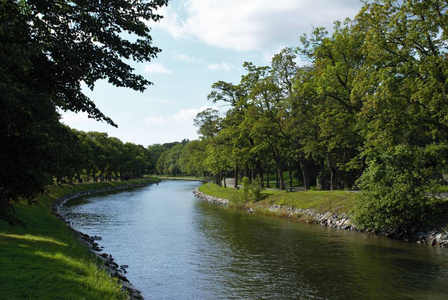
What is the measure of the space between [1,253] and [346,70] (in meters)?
31.5

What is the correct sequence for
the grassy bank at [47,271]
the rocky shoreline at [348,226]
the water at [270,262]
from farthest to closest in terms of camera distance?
the rocky shoreline at [348,226] < the water at [270,262] < the grassy bank at [47,271]

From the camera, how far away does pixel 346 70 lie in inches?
1350

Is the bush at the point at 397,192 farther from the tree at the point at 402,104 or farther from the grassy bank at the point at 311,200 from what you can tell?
the grassy bank at the point at 311,200

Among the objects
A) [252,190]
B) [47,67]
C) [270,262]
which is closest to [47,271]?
[47,67]

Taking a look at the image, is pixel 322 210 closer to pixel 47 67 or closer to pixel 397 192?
pixel 397 192

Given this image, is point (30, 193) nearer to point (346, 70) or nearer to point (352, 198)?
point (352, 198)

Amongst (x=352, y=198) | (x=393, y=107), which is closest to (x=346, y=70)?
(x=393, y=107)

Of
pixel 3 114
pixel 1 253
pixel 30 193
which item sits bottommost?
pixel 1 253

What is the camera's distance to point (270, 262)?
19312mm

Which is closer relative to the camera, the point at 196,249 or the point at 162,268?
the point at 162,268

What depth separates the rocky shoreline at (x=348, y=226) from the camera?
23041 mm

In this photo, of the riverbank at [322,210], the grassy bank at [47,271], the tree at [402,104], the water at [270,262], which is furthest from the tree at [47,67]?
the riverbank at [322,210]

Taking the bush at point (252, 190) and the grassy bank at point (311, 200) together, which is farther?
the bush at point (252, 190)

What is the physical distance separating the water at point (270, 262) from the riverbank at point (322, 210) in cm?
130
